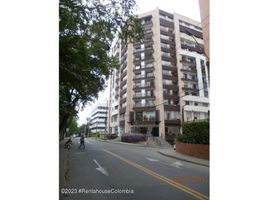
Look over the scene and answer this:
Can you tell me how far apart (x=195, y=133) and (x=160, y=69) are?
445cm

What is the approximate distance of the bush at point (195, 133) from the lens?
6748 mm

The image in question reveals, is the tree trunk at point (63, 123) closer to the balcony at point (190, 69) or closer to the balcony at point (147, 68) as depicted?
the balcony at point (147, 68)

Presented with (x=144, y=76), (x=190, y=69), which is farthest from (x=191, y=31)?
(x=144, y=76)

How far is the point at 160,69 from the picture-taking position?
445 centimetres

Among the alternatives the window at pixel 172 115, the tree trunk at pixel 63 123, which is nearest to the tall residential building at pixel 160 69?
the window at pixel 172 115

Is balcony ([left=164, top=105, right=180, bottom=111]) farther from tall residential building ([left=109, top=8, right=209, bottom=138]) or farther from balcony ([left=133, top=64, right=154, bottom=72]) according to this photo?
balcony ([left=133, top=64, right=154, bottom=72])

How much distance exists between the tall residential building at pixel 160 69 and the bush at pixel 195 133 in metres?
1.55

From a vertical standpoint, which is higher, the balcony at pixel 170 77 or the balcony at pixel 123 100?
the balcony at pixel 170 77

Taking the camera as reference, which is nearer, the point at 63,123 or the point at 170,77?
the point at 170,77

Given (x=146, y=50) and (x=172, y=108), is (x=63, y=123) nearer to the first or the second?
(x=172, y=108)

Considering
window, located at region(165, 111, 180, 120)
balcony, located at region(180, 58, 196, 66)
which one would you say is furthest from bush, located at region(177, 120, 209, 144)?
balcony, located at region(180, 58, 196, 66)
